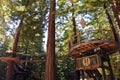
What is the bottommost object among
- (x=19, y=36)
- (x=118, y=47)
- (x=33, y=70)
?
(x=33, y=70)

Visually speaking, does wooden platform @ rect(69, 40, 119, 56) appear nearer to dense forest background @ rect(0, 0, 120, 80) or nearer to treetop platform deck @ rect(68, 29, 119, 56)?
treetop platform deck @ rect(68, 29, 119, 56)

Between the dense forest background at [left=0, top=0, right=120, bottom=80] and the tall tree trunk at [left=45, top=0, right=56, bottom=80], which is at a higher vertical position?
the dense forest background at [left=0, top=0, right=120, bottom=80]

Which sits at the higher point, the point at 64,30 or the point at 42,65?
the point at 64,30

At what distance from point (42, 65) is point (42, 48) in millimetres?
4222

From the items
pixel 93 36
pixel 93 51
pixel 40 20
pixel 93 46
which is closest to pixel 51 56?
pixel 93 46

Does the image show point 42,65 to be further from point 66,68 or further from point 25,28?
point 25,28

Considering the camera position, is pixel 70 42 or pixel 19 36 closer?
pixel 70 42

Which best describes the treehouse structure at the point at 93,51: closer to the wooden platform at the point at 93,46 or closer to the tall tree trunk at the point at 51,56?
the wooden platform at the point at 93,46

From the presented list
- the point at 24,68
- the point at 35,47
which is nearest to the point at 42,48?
the point at 35,47

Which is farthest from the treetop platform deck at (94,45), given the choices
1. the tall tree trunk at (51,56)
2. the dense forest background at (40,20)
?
the dense forest background at (40,20)

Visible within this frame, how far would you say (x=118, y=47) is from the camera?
1415 cm

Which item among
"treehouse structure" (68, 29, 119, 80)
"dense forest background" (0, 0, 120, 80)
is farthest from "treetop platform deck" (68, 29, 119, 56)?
"dense forest background" (0, 0, 120, 80)

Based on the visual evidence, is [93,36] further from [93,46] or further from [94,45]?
[94,45]

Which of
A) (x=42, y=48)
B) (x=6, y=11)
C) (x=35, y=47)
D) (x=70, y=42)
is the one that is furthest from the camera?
(x=42, y=48)
